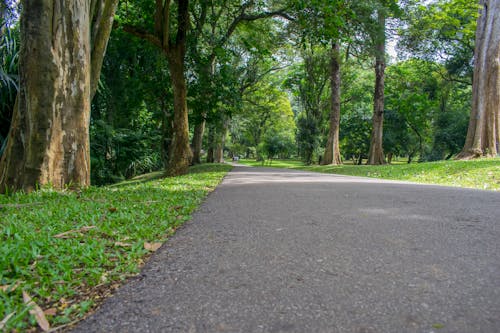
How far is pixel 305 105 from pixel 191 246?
31.0 m

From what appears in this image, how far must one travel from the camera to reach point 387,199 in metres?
4.95

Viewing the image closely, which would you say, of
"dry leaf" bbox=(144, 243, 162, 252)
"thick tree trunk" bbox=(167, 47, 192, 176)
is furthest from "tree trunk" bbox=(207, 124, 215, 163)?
"dry leaf" bbox=(144, 243, 162, 252)

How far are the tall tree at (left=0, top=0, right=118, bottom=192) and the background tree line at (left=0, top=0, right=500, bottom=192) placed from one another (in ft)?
0.06

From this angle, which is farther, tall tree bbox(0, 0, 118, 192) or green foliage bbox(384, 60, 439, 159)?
green foliage bbox(384, 60, 439, 159)

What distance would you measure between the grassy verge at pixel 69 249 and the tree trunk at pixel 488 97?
12916 millimetres

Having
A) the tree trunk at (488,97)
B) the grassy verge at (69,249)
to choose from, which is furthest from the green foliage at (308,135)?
the grassy verge at (69,249)

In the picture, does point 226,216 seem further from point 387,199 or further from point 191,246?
point 387,199

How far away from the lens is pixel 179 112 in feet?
37.2

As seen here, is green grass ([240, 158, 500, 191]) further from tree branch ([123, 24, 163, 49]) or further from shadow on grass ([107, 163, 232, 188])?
tree branch ([123, 24, 163, 49])

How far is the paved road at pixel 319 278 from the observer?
1478 mm

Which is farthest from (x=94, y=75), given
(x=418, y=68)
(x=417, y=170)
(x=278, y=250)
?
(x=418, y=68)

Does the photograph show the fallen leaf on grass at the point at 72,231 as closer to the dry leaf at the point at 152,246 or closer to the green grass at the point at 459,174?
the dry leaf at the point at 152,246

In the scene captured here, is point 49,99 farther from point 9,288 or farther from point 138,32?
point 138,32

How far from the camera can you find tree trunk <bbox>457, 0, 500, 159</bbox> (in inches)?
478
